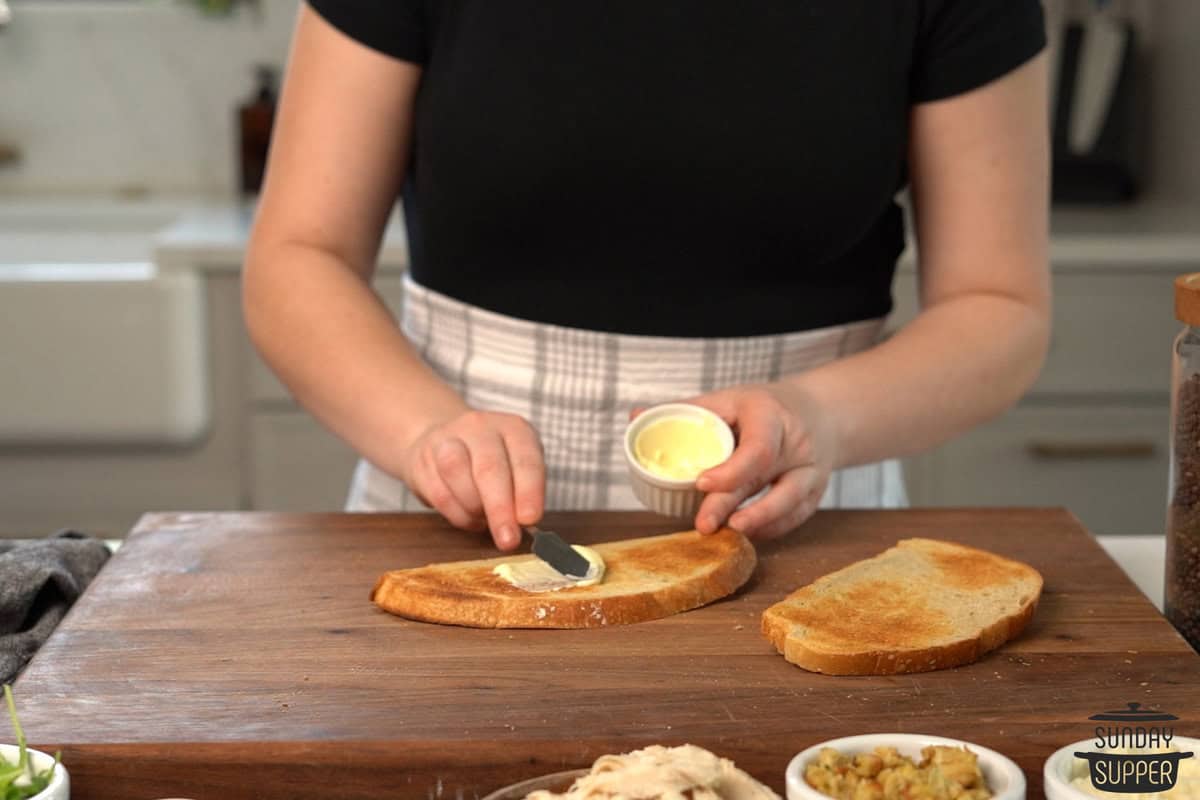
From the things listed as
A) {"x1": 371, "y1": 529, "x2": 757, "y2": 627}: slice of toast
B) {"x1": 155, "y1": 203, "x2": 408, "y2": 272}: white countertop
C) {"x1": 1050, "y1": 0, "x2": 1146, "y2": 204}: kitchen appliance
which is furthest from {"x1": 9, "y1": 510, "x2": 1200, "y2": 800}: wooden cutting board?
{"x1": 1050, "y1": 0, "x2": 1146, "y2": 204}: kitchen appliance

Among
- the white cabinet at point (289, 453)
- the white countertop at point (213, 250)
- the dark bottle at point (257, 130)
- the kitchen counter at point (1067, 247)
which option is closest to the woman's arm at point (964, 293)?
the kitchen counter at point (1067, 247)

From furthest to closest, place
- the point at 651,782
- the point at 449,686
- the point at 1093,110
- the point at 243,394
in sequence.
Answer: the point at 1093,110, the point at 243,394, the point at 449,686, the point at 651,782

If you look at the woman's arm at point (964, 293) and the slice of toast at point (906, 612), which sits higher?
the woman's arm at point (964, 293)

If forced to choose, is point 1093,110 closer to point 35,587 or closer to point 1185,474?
point 1185,474

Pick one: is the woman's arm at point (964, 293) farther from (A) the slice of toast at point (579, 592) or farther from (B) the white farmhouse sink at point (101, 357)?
(B) the white farmhouse sink at point (101, 357)

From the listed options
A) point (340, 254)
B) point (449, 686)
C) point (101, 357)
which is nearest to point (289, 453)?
point (101, 357)

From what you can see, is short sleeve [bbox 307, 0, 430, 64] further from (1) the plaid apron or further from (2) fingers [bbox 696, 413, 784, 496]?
(2) fingers [bbox 696, 413, 784, 496]

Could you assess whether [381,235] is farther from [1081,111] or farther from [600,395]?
[1081,111]

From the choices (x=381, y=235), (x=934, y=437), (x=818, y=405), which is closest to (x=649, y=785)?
(x=818, y=405)
